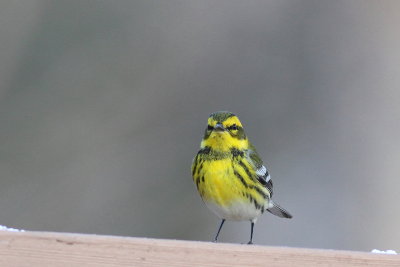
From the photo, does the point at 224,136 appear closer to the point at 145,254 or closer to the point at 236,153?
the point at 236,153

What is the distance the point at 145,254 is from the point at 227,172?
1.70m

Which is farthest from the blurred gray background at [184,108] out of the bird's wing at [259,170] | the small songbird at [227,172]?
the small songbird at [227,172]

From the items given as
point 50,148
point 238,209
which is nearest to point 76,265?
point 238,209

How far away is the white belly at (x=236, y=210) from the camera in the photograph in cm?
471

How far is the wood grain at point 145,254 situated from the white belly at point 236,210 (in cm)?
160

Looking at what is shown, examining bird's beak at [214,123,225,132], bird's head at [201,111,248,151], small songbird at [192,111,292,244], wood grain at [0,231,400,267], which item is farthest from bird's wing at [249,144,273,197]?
wood grain at [0,231,400,267]

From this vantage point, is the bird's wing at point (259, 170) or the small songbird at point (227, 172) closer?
the small songbird at point (227, 172)

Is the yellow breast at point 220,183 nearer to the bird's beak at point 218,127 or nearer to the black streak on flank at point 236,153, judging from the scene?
the black streak on flank at point 236,153

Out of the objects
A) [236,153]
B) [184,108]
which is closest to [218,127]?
[236,153]

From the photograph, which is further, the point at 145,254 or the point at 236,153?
the point at 236,153

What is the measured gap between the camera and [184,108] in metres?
7.88

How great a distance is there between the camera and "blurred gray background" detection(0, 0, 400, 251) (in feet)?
24.5

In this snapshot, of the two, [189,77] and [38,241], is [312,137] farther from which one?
[38,241]

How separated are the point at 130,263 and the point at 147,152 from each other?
4796mm
